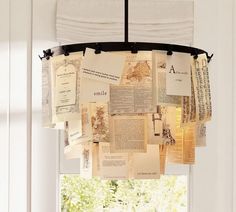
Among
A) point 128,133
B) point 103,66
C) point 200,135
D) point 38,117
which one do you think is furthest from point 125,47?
point 38,117

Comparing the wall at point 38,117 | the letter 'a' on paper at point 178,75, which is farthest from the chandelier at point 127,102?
the wall at point 38,117

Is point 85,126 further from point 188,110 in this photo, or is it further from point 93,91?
point 188,110

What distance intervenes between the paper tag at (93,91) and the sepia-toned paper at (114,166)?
112 mm

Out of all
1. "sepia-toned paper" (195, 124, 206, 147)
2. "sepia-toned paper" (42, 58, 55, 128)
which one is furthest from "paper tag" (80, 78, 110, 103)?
"sepia-toned paper" (195, 124, 206, 147)

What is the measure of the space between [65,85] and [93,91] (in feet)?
0.24

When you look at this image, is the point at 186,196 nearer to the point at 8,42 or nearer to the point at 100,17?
the point at 100,17

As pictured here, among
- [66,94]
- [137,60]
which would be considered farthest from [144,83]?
[66,94]

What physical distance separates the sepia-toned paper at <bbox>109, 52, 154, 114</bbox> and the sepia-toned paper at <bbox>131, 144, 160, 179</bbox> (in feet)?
0.33

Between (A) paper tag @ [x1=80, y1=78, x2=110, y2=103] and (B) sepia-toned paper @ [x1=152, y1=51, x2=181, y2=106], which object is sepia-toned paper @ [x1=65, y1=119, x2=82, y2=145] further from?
(B) sepia-toned paper @ [x1=152, y1=51, x2=181, y2=106]

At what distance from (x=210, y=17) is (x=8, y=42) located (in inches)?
30.8

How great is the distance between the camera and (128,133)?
37.6 inches

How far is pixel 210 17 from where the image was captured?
6.34 feet

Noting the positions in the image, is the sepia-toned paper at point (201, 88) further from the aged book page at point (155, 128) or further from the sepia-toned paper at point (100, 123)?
the sepia-toned paper at point (100, 123)

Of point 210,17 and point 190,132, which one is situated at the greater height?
point 210,17
